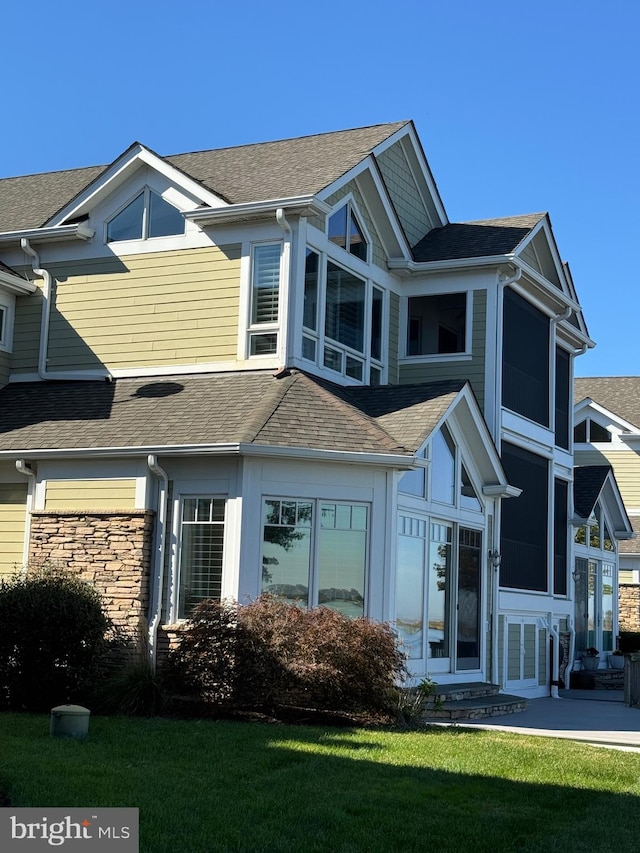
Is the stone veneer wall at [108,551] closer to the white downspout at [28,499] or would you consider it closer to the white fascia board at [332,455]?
the white downspout at [28,499]

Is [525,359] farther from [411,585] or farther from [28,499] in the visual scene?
[28,499]

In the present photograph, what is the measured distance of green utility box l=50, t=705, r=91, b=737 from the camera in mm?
11172

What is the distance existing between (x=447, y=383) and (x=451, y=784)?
8.88m

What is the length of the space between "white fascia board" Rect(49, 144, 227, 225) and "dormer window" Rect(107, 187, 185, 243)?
1.41 feet

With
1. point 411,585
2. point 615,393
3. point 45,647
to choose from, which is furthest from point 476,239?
point 615,393

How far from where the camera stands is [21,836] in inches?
262

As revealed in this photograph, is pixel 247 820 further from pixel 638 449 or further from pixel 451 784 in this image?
pixel 638 449

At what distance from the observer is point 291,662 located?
1340 cm

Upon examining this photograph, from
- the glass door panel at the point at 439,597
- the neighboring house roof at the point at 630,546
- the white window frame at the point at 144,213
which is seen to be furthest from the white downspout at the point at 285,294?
the neighboring house roof at the point at 630,546

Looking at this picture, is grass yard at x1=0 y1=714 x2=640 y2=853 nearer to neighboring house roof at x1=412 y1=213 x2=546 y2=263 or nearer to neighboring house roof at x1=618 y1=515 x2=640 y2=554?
neighboring house roof at x1=412 y1=213 x2=546 y2=263

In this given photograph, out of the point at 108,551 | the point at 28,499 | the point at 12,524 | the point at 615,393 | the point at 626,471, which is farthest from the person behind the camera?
the point at 615,393

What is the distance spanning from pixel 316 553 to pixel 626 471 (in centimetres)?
2167

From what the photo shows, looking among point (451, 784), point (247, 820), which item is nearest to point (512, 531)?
point (451, 784)

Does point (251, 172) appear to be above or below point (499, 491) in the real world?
above
